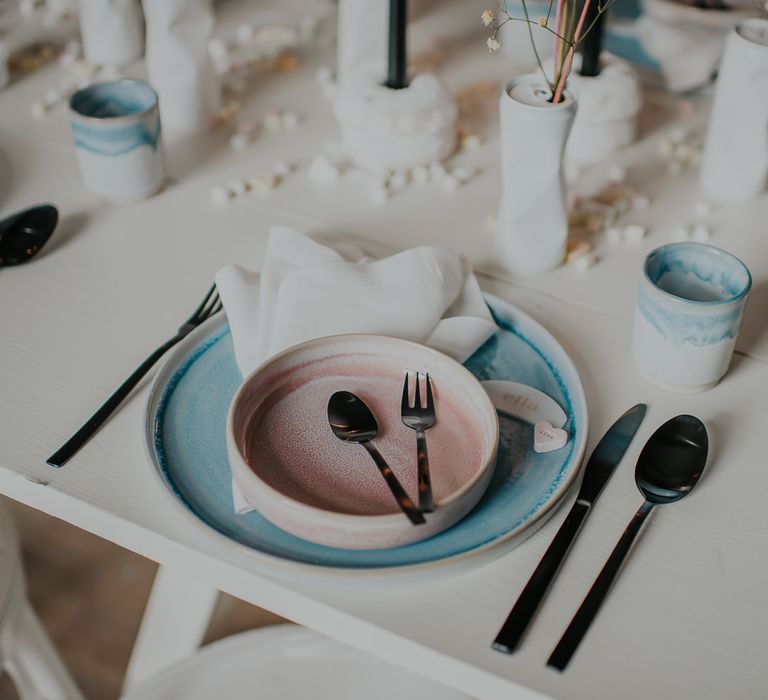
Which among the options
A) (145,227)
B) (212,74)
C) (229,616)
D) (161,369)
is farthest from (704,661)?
(229,616)

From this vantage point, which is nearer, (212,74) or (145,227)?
(145,227)

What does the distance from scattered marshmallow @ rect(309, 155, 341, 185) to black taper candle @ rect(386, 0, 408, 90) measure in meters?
0.11

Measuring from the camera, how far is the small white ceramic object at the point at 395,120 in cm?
97

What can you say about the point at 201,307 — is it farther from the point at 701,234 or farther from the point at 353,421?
the point at 701,234

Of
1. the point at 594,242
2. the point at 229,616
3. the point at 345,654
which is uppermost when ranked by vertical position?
the point at 594,242

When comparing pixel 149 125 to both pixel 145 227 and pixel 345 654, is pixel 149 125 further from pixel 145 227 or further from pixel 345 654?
pixel 345 654

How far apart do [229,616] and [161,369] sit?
0.82 metres

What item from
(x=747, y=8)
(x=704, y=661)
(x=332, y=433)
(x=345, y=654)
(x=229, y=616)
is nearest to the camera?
(x=704, y=661)

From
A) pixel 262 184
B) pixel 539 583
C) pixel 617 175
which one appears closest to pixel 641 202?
pixel 617 175

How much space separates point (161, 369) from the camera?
2.31ft

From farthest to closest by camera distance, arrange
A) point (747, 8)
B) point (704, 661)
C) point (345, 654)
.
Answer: point (747, 8) < point (345, 654) < point (704, 661)

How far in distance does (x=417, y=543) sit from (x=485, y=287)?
0.32 meters

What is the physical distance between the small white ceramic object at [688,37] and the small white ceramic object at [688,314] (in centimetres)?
49

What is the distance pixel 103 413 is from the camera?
69 cm
